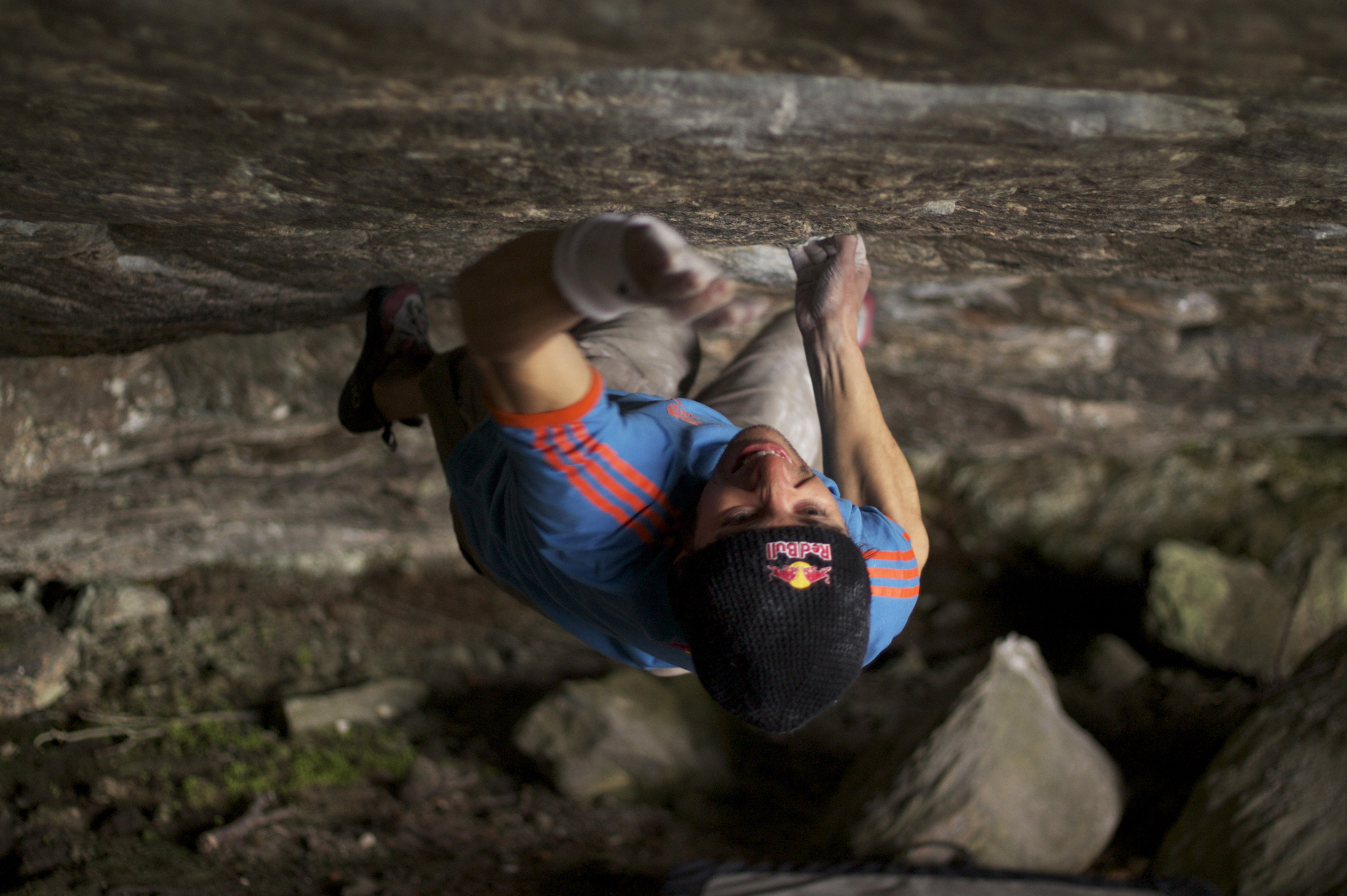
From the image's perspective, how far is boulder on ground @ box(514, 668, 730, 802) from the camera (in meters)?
3.90

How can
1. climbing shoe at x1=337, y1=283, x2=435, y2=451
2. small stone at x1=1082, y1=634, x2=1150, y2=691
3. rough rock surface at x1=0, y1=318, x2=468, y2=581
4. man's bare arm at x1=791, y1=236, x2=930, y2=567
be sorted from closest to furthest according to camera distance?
1. man's bare arm at x1=791, y1=236, x2=930, y2=567
2. climbing shoe at x1=337, y1=283, x2=435, y2=451
3. rough rock surface at x1=0, y1=318, x2=468, y2=581
4. small stone at x1=1082, y1=634, x2=1150, y2=691

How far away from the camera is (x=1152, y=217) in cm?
174

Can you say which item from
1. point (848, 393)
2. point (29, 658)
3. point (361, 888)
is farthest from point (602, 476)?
point (29, 658)

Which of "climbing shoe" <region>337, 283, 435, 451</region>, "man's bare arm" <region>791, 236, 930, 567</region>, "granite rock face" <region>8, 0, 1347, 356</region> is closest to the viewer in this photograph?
"granite rock face" <region>8, 0, 1347, 356</region>

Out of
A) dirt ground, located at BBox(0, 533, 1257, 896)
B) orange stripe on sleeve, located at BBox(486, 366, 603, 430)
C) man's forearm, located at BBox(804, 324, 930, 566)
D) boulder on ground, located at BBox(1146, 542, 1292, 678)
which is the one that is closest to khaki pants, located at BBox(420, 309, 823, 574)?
man's forearm, located at BBox(804, 324, 930, 566)

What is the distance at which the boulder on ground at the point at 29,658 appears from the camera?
346cm

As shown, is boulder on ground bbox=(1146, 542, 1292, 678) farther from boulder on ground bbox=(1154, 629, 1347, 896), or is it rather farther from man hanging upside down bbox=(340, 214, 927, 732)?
man hanging upside down bbox=(340, 214, 927, 732)

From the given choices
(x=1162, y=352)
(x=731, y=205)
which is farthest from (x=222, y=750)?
(x=1162, y=352)

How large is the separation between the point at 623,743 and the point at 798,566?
274 centimetres

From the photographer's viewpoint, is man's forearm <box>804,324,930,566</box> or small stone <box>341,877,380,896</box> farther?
small stone <box>341,877,380,896</box>

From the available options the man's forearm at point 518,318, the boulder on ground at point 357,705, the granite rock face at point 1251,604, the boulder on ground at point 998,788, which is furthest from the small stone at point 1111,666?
the man's forearm at point 518,318

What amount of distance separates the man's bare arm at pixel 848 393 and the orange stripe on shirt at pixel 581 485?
69 centimetres

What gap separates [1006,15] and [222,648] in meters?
4.22

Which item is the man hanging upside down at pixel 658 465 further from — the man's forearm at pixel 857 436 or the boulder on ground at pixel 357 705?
the boulder on ground at pixel 357 705
